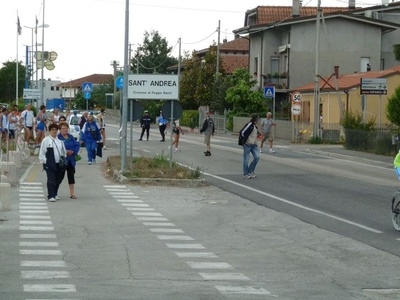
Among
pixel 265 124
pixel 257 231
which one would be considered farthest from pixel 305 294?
pixel 265 124

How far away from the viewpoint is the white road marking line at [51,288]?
8.99m

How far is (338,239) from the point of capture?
44.3ft

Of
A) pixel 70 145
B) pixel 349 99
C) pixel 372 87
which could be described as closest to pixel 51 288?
pixel 70 145

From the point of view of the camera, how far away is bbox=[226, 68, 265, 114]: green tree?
6228cm

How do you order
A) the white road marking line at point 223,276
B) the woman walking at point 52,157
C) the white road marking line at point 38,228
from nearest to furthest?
the white road marking line at point 223,276 < the white road marking line at point 38,228 < the woman walking at point 52,157

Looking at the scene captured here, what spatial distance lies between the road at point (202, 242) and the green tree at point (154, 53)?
107753 millimetres

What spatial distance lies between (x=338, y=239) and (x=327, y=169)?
15.4 meters

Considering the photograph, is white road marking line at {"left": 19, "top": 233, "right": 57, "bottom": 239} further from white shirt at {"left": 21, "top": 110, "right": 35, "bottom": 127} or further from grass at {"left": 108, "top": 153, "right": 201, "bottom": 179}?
white shirt at {"left": 21, "top": 110, "right": 35, "bottom": 127}

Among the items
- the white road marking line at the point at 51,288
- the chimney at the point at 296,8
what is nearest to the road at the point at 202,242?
the white road marking line at the point at 51,288

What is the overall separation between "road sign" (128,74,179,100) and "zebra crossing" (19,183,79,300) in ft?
22.3

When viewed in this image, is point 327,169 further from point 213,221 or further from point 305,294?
point 305,294

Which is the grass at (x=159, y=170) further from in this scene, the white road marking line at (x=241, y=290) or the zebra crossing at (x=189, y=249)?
the white road marking line at (x=241, y=290)

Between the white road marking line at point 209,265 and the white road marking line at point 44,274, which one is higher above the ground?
the white road marking line at point 44,274

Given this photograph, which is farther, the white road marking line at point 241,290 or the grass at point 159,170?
the grass at point 159,170
